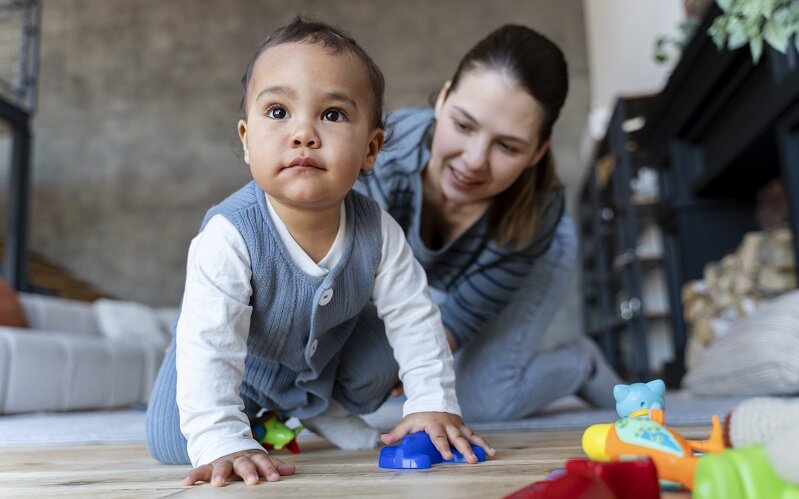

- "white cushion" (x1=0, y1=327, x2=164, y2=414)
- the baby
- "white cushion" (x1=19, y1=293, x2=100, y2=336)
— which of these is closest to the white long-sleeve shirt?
the baby

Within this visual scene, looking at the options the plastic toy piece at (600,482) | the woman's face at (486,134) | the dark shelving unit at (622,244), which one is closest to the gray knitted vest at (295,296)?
the woman's face at (486,134)

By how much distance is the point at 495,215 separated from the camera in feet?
5.14

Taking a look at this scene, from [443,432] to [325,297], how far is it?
0.77 ft

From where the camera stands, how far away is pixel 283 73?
3.02 feet

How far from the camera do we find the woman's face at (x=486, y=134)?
1.32 m

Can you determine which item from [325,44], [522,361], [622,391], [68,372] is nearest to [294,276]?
[325,44]

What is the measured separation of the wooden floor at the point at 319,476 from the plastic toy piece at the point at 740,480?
0.41ft

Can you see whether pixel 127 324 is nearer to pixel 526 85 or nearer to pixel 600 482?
pixel 526 85

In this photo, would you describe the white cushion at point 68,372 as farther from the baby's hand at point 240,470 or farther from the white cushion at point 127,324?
the baby's hand at point 240,470

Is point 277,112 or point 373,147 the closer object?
point 277,112

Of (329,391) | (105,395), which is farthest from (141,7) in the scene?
(329,391)

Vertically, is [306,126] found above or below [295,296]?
above

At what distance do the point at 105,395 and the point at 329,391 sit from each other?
2673mm

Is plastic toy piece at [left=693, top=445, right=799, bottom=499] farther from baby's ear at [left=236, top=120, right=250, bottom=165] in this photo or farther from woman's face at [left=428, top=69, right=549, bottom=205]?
woman's face at [left=428, top=69, right=549, bottom=205]
